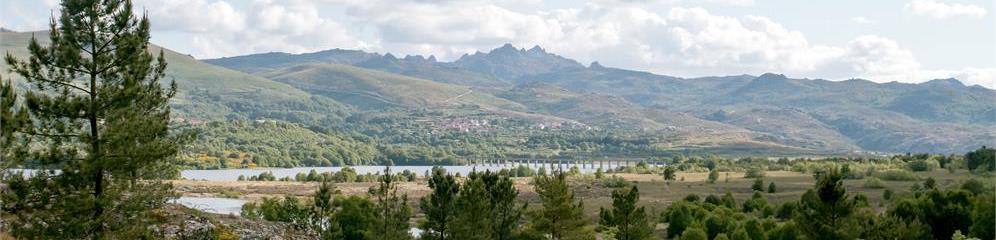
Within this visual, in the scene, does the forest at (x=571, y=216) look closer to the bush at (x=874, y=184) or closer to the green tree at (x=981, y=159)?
the bush at (x=874, y=184)

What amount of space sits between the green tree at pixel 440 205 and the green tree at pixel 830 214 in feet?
57.6

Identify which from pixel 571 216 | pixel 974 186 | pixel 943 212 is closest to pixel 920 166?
pixel 974 186

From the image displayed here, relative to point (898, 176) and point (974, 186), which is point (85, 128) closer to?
point (974, 186)

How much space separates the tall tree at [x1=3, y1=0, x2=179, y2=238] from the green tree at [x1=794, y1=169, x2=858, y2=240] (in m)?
27.5

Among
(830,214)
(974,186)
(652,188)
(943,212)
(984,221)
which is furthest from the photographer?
(652,188)

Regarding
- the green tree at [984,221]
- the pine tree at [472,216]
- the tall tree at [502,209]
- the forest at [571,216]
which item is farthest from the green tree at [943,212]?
the pine tree at [472,216]

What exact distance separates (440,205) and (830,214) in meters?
19.5

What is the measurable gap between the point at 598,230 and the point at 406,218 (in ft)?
109

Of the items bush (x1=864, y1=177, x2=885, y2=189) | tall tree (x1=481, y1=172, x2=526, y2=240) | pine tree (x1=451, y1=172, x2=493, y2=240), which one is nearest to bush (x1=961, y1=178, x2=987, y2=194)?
bush (x1=864, y1=177, x2=885, y2=189)

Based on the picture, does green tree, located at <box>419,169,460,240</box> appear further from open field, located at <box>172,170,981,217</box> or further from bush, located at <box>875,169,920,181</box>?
bush, located at <box>875,169,920,181</box>

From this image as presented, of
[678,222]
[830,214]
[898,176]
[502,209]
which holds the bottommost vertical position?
[678,222]

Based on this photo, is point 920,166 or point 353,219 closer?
point 353,219

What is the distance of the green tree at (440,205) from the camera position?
1852 inches

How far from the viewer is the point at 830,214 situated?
3988 cm
